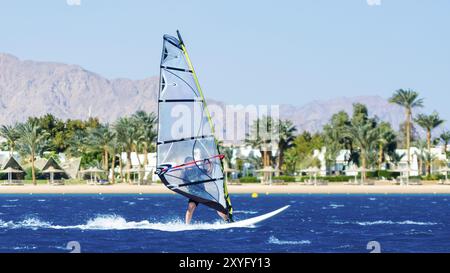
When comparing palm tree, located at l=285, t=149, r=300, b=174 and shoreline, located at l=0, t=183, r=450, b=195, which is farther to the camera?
palm tree, located at l=285, t=149, r=300, b=174

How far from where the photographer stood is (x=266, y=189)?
99.0 metres

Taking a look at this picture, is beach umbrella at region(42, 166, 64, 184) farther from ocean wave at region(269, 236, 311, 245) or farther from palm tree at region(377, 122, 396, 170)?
ocean wave at region(269, 236, 311, 245)

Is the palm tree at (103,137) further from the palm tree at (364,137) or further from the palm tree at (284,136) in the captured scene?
the palm tree at (364,137)

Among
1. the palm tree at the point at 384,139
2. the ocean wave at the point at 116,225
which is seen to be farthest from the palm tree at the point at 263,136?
the ocean wave at the point at 116,225

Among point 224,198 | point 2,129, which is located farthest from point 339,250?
point 2,129

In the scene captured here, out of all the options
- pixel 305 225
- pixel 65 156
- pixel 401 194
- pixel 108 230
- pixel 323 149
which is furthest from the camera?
pixel 65 156

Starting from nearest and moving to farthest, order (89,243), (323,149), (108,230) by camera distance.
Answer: (89,243) → (108,230) → (323,149)

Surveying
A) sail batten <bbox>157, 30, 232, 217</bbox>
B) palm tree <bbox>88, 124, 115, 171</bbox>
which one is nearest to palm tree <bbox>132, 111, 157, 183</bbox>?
palm tree <bbox>88, 124, 115, 171</bbox>

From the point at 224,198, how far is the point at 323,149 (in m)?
96.1

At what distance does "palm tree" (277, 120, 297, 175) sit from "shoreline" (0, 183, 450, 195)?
14.4 m

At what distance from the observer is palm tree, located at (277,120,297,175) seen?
117m

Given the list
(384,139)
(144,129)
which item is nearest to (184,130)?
(144,129)

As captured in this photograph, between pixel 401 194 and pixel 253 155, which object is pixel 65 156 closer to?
pixel 253 155

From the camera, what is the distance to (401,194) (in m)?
98.4
